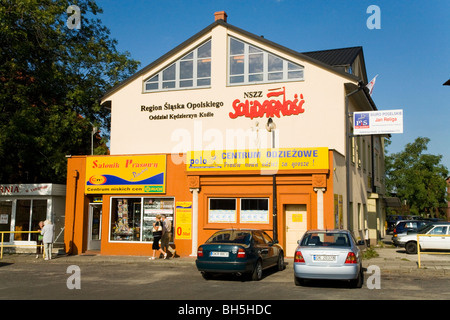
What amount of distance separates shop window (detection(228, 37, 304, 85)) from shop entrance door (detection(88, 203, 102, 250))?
31.2ft

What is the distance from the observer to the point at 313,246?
12062 mm

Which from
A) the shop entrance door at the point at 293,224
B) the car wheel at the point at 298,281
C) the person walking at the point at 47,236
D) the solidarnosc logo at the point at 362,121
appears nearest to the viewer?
the car wheel at the point at 298,281

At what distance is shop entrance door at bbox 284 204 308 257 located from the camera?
1975cm

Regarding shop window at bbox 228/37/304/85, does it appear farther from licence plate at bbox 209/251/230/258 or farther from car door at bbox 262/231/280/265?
licence plate at bbox 209/251/230/258

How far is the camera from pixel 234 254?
13.1 metres

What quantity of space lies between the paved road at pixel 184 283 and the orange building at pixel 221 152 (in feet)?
8.79

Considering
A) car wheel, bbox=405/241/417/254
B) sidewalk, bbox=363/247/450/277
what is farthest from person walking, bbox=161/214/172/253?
car wheel, bbox=405/241/417/254

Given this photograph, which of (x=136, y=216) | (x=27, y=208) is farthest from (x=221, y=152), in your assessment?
(x=27, y=208)

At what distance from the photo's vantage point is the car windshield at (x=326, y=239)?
12117mm

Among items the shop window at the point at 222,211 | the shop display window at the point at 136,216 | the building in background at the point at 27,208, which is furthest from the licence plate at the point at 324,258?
the building in background at the point at 27,208

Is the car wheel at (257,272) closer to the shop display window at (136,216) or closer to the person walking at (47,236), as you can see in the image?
the shop display window at (136,216)

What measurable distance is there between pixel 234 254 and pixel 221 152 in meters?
8.03

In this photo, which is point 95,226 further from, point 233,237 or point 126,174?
point 233,237

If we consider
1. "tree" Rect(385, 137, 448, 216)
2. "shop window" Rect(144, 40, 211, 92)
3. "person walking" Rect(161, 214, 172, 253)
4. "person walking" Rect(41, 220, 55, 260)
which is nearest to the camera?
"person walking" Rect(161, 214, 172, 253)
